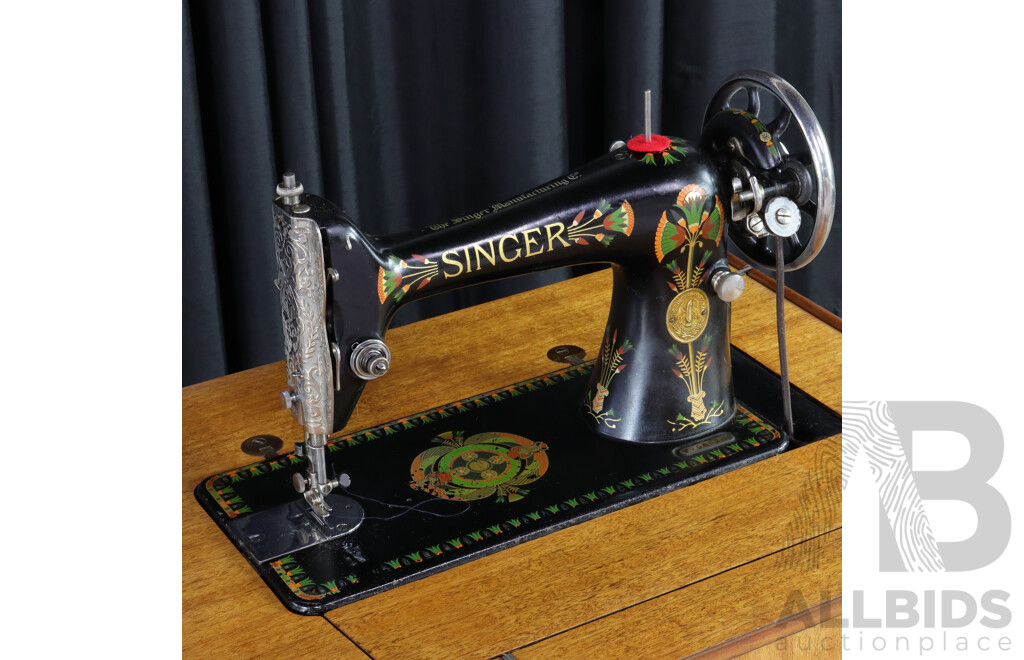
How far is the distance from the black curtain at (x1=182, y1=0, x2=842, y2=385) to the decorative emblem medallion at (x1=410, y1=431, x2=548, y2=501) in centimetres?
65

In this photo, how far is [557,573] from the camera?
4.35 ft

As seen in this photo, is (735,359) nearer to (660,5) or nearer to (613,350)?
(613,350)

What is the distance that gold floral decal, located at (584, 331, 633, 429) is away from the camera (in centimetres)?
152

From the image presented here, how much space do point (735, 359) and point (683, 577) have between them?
1.50ft

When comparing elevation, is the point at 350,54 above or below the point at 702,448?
above

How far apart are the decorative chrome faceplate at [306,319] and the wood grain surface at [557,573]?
0.18 metres

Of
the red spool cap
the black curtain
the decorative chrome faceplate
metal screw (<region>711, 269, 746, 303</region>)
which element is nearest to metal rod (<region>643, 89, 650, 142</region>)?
the red spool cap

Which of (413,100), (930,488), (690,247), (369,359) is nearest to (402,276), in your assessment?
(369,359)

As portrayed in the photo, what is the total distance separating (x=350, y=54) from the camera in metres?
2.10

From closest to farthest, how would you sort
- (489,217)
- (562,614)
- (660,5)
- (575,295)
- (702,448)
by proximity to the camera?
1. (562,614)
2. (489,217)
3. (702,448)
4. (575,295)
5. (660,5)

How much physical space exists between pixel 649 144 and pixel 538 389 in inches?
14.0

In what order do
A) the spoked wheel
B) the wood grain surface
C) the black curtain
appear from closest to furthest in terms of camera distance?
the wood grain surface < the spoked wheel < the black curtain

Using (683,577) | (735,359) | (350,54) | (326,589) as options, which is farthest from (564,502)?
(350,54)

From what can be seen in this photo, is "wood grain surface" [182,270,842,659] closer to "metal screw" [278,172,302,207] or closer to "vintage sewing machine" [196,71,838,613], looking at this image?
"vintage sewing machine" [196,71,838,613]
